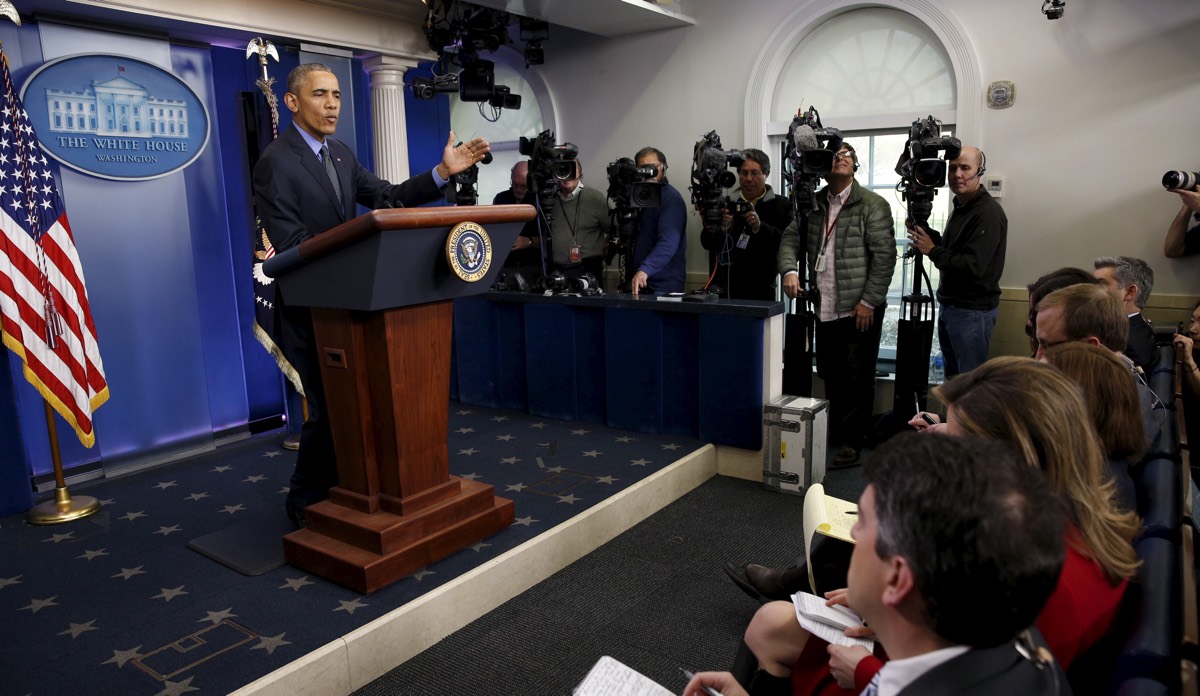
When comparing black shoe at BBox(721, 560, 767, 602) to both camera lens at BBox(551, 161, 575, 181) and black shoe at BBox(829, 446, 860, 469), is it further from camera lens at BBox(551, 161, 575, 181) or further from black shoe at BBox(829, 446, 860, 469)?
camera lens at BBox(551, 161, 575, 181)

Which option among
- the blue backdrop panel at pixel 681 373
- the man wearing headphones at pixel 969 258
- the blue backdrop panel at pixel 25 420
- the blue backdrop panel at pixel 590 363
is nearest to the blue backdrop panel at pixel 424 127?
the blue backdrop panel at pixel 590 363

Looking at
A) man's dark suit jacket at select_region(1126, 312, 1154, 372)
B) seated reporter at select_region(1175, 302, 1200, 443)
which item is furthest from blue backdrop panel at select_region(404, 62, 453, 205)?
seated reporter at select_region(1175, 302, 1200, 443)

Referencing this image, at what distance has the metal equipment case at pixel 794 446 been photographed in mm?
3699

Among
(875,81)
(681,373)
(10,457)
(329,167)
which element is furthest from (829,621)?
(875,81)

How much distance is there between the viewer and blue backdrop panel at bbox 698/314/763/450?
12.7 feet

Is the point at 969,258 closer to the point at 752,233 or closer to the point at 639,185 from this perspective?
the point at 752,233

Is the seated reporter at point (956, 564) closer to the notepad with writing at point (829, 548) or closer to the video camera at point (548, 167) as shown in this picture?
the notepad with writing at point (829, 548)

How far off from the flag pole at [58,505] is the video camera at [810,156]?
3.51 meters

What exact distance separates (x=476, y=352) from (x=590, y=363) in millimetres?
892

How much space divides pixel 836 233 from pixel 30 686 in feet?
12.3

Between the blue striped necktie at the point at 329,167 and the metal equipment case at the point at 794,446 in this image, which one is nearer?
the blue striped necktie at the point at 329,167

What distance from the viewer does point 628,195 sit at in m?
4.84

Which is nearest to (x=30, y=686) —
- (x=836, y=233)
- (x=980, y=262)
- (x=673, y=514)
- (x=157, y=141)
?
(x=673, y=514)

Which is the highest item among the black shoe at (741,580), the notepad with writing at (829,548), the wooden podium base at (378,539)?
the notepad with writing at (829,548)
